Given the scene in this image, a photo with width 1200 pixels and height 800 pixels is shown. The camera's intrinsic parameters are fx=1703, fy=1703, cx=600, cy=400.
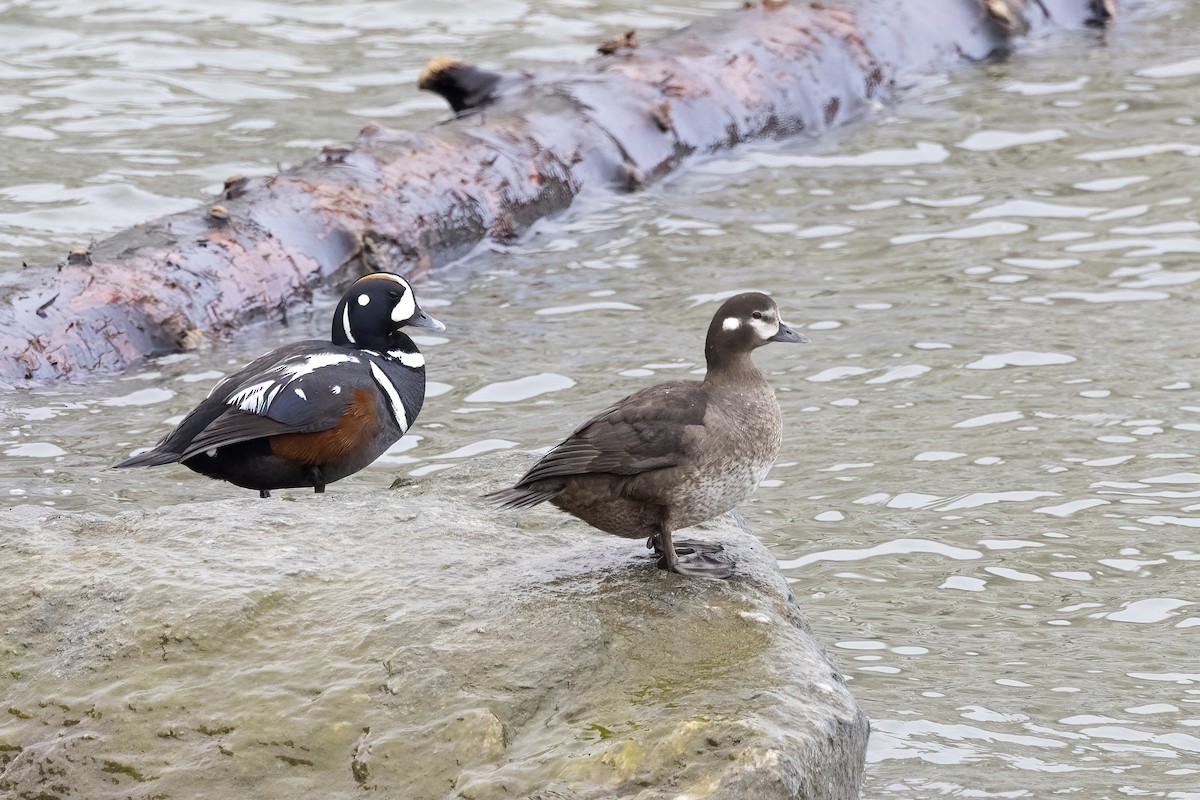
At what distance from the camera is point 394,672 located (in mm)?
4219

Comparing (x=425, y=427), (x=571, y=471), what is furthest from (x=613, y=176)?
(x=571, y=471)

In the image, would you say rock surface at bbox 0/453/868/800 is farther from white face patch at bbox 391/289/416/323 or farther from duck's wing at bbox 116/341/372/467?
white face patch at bbox 391/289/416/323

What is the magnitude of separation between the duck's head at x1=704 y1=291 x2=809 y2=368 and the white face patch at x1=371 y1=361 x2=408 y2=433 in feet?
5.03

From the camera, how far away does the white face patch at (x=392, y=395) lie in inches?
244

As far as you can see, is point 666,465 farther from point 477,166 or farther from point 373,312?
point 477,166

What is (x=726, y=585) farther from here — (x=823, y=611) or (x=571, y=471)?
(x=823, y=611)

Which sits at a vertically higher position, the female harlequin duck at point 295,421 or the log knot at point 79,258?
the log knot at point 79,258

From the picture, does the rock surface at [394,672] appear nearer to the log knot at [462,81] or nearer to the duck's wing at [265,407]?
the duck's wing at [265,407]

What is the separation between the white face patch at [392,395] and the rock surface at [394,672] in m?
1.28

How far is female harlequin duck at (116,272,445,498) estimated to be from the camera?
5.86 metres

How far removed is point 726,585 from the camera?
4.70 m

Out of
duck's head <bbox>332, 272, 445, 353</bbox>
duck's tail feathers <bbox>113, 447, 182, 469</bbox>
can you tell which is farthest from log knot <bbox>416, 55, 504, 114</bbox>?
duck's tail feathers <bbox>113, 447, 182, 469</bbox>

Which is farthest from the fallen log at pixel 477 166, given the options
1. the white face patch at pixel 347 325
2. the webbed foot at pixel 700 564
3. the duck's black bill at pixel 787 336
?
the webbed foot at pixel 700 564

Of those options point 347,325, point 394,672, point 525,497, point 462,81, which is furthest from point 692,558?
point 462,81
